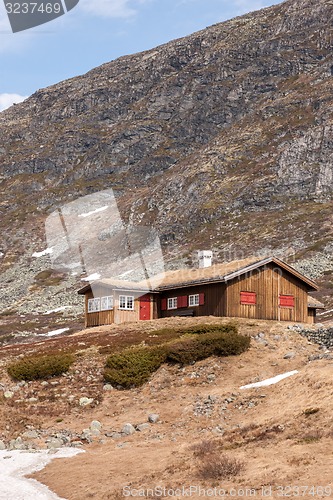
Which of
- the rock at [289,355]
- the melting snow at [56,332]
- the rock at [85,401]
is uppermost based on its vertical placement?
the rock at [289,355]

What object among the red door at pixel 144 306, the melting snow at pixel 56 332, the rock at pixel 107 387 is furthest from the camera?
the melting snow at pixel 56 332

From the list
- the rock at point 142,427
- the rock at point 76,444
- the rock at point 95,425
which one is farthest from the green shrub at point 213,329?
the rock at point 76,444

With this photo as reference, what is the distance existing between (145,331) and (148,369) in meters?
10.1

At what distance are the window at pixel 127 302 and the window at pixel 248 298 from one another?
1036 cm

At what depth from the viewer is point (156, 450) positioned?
25.1m

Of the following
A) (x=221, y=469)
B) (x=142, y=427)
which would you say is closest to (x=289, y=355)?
(x=142, y=427)

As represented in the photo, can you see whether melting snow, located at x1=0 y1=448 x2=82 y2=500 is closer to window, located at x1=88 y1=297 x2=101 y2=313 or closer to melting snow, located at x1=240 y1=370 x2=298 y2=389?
melting snow, located at x1=240 y1=370 x2=298 y2=389

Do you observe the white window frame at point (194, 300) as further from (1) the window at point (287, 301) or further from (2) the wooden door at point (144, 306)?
(1) the window at point (287, 301)

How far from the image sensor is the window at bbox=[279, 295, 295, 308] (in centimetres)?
5360

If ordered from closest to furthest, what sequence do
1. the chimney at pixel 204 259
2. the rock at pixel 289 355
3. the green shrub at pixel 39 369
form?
the rock at pixel 289 355 → the green shrub at pixel 39 369 → the chimney at pixel 204 259

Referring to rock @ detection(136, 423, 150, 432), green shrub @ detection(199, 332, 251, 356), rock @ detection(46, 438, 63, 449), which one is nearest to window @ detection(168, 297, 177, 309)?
green shrub @ detection(199, 332, 251, 356)

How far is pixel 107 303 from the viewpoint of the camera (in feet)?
186

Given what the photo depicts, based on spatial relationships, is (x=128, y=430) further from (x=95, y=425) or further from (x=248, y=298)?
(x=248, y=298)

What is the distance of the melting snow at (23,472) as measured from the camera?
20.6m
